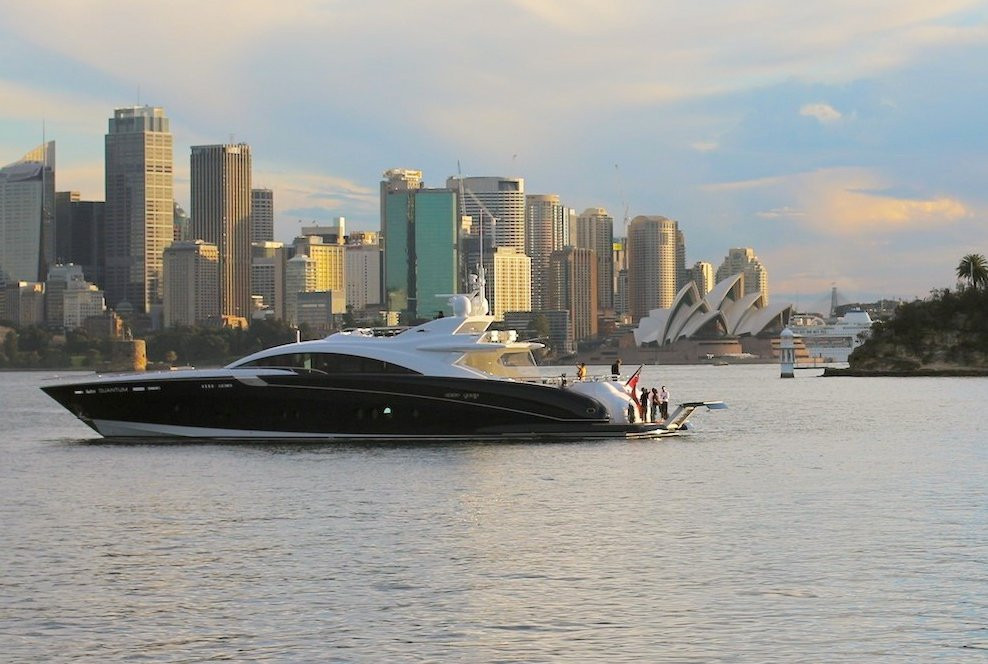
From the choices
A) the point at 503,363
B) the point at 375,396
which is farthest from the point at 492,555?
the point at 503,363

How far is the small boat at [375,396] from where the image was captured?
46.4m

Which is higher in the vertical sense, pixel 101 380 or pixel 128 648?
pixel 101 380

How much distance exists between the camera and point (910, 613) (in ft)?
66.1

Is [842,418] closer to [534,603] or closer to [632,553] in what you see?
[632,553]

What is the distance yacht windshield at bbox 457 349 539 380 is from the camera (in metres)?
47.6

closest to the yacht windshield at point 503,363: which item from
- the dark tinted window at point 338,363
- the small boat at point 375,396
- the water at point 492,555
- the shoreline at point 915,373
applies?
the small boat at point 375,396

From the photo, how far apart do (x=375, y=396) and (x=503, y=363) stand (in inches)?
171

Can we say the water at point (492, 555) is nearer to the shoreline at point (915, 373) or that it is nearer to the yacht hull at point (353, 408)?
the yacht hull at point (353, 408)

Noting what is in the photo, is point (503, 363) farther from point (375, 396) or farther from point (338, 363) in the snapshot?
point (338, 363)

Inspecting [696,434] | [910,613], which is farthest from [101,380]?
[910,613]

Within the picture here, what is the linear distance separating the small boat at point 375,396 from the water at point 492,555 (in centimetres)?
100

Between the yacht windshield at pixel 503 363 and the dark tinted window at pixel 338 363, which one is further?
the yacht windshield at pixel 503 363

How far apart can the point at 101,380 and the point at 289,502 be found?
1731 cm

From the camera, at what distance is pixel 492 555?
25.3 meters
